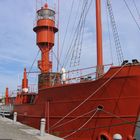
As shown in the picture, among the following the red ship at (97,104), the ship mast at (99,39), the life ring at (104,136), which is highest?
the ship mast at (99,39)

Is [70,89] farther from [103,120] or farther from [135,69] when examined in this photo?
[135,69]

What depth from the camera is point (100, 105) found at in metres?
12.6

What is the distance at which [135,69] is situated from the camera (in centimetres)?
1180

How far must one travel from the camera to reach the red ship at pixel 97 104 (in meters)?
11.9

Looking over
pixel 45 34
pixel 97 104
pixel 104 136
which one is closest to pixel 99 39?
pixel 97 104

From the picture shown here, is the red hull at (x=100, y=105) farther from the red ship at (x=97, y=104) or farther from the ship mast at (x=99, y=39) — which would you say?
the ship mast at (x=99, y=39)

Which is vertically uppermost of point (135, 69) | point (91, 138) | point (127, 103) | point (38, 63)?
point (38, 63)

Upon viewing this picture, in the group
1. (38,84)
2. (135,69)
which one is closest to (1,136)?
(135,69)

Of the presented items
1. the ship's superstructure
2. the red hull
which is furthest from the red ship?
the ship's superstructure

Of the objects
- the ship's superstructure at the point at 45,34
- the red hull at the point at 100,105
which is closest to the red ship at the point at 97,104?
the red hull at the point at 100,105

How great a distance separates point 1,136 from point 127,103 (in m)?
4.64

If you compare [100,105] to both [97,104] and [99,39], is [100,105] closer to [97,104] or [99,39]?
[97,104]

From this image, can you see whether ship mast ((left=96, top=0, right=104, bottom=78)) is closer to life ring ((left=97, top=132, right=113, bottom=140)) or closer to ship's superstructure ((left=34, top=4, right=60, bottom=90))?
life ring ((left=97, top=132, right=113, bottom=140))

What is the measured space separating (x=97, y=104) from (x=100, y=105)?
0.14 m
